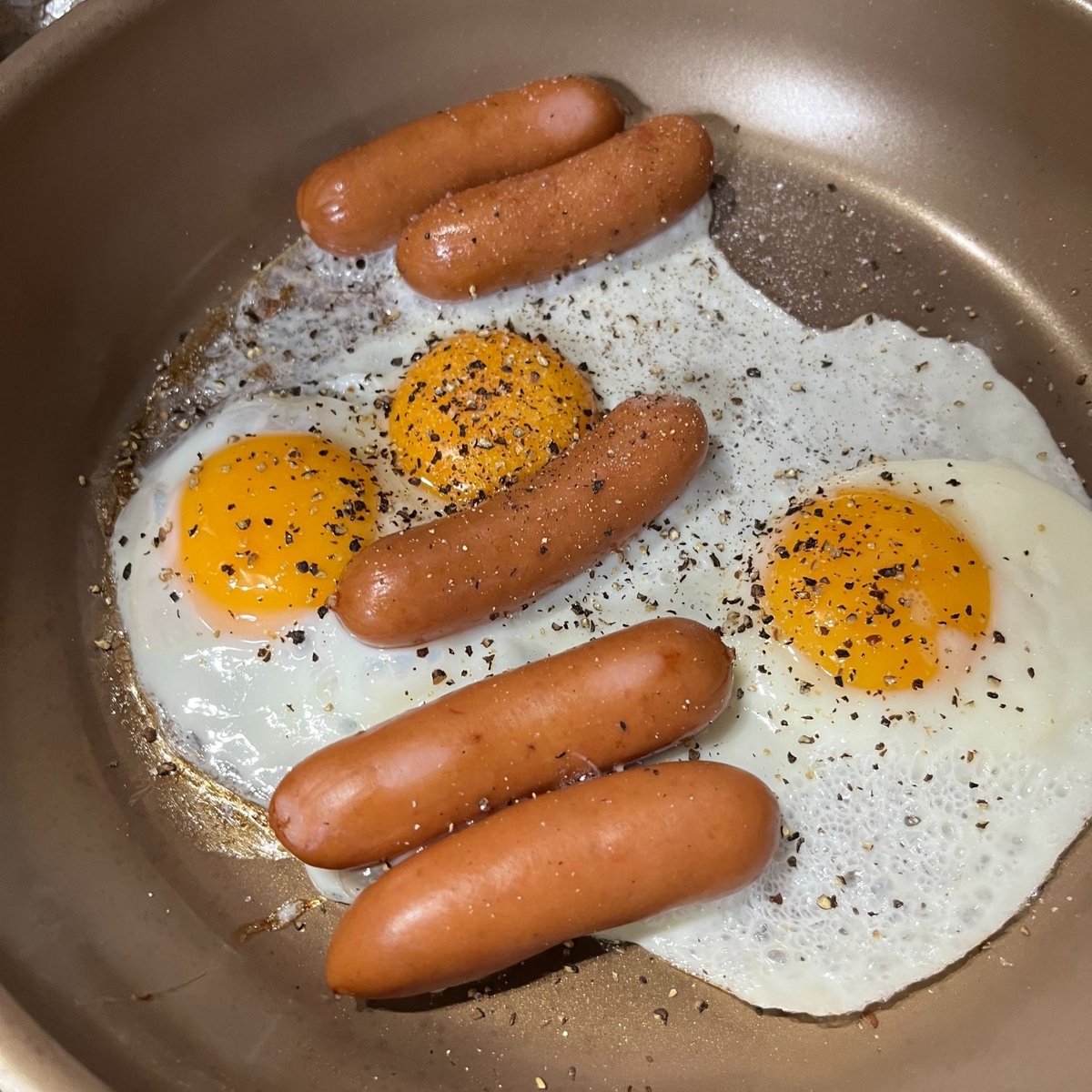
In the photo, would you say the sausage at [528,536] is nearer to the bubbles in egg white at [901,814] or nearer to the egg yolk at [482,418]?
the egg yolk at [482,418]

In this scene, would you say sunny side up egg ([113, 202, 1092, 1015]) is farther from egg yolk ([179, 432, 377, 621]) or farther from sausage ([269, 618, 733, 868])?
sausage ([269, 618, 733, 868])

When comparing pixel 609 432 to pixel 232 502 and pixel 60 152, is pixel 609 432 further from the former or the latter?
pixel 60 152

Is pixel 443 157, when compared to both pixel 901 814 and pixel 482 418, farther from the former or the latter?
pixel 901 814

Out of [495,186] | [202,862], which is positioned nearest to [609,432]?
[495,186]

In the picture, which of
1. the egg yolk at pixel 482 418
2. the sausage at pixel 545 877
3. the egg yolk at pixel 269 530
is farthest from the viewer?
the egg yolk at pixel 482 418

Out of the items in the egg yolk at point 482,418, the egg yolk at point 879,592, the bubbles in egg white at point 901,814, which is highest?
the egg yolk at point 482,418

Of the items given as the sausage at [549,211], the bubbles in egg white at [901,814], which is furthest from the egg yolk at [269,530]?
the bubbles in egg white at [901,814]
